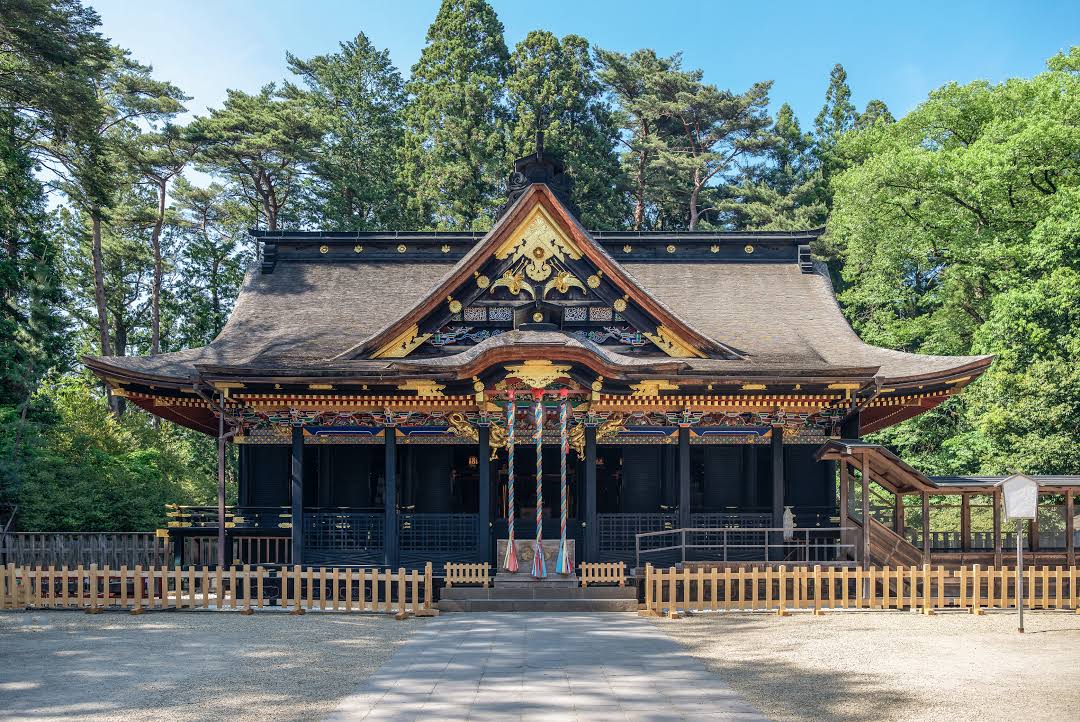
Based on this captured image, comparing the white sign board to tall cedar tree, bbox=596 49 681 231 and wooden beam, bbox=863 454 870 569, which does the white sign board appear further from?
tall cedar tree, bbox=596 49 681 231

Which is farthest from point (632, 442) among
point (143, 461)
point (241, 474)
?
point (143, 461)

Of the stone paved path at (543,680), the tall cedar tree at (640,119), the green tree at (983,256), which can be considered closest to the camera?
the stone paved path at (543,680)

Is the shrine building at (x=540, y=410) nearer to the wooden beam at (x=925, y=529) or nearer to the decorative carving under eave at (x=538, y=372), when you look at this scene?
the decorative carving under eave at (x=538, y=372)

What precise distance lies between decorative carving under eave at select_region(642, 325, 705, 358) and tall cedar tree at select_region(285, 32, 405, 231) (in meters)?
30.9

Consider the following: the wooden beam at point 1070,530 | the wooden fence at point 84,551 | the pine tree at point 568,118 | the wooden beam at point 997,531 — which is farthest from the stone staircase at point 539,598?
the pine tree at point 568,118

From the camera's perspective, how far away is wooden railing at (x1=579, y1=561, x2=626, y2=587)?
18062 millimetres

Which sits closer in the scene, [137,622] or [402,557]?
[137,622]

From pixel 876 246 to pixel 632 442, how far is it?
2253 centimetres

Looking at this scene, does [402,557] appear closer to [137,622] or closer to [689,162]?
[137,622]

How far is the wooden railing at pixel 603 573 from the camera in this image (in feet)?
59.3

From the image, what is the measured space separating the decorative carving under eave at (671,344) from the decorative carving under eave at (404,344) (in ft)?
16.3

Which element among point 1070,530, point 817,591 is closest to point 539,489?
point 817,591

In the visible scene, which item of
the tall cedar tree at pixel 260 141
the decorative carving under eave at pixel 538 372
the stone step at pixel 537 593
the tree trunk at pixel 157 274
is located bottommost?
the stone step at pixel 537 593

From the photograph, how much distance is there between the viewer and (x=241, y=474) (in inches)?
869
